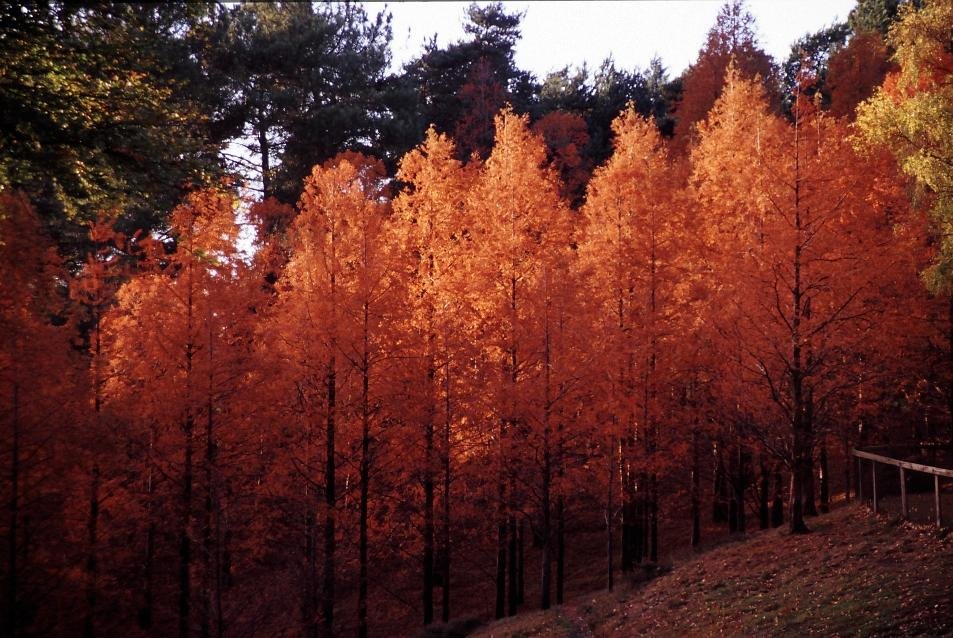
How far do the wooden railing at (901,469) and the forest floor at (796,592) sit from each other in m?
0.38

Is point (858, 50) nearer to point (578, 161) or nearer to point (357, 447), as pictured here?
point (578, 161)

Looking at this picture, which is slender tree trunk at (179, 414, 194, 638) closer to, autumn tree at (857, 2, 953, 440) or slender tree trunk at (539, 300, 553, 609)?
slender tree trunk at (539, 300, 553, 609)

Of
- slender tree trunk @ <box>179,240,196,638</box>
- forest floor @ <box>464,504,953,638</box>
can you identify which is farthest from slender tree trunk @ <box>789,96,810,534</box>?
slender tree trunk @ <box>179,240,196,638</box>

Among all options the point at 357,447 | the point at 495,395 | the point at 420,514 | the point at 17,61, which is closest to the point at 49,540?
the point at 357,447

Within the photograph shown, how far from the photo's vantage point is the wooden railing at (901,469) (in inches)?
498

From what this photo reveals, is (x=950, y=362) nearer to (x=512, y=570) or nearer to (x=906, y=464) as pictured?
(x=906, y=464)

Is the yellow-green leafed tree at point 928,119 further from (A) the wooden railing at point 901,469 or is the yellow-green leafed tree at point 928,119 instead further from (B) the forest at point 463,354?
(A) the wooden railing at point 901,469

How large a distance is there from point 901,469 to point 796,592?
153 inches

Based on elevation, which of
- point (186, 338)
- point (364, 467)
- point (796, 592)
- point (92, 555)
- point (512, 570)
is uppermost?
point (186, 338)

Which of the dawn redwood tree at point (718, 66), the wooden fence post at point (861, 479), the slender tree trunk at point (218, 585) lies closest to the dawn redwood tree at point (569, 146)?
the dawn redwood tree at point (718, 66)

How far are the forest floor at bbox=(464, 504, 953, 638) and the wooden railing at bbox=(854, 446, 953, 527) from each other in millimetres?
377

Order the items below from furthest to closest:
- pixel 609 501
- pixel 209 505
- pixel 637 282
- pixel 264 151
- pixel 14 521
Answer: pixel 264 151 < pixel 637 282 < pixel 209 505 < pixel 609 501 < pixel 14 521

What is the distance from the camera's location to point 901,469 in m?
13.9

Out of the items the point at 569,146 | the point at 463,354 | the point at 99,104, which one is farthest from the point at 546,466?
the point at 569,146
